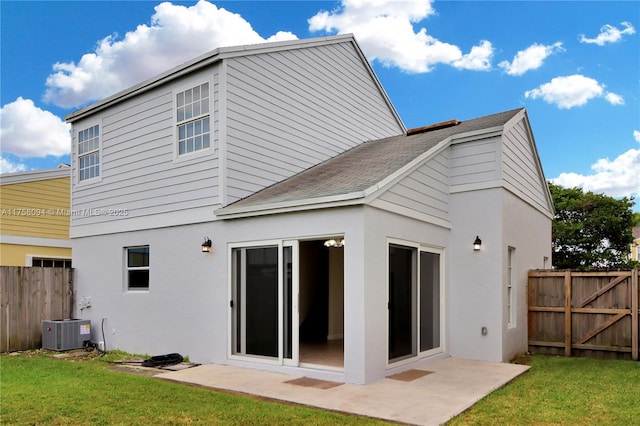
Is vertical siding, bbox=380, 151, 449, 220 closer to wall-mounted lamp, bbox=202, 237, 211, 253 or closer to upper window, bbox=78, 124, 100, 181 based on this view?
wall-mounted lamp, bbox=202, 237, 211, 253

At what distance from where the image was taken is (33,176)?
15.6 m

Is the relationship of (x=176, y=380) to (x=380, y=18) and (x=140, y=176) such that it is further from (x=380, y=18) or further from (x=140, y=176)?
(x=380, y=18)

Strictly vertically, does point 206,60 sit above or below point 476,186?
above

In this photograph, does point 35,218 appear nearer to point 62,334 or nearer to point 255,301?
point 62,334

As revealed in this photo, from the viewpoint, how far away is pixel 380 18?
14.6 meters

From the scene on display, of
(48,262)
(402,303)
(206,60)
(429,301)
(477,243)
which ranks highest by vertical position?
(206,60)

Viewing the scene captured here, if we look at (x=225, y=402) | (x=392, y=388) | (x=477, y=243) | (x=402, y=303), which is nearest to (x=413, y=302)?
(x=402, y=303)

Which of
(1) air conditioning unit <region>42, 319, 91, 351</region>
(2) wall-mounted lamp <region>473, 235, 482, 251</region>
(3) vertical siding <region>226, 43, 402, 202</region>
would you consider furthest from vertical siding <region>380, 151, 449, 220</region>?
(1) air conditioning unit <region>42, 319, 91, 351</region>

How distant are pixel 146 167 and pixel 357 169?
455 cm

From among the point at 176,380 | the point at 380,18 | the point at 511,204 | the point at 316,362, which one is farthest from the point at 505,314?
the point at 380,18

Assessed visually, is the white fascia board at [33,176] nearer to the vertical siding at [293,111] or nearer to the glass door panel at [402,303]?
the vertical siding at [293,111]

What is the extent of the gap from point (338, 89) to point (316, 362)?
23.7 ft

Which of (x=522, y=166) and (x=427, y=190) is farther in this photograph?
(x=522, y=166)

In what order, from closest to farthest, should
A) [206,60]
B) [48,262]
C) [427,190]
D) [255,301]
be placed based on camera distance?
[255,301]
[427,190]
[206,60]
[48,262]
